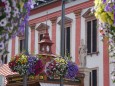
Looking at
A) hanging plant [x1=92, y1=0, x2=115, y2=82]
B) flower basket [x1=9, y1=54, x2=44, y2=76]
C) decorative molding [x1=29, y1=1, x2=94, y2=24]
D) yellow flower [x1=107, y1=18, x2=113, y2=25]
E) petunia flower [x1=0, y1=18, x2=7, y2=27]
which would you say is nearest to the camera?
petunia flower [x1=0, y1=18, x2=7, y2=27]

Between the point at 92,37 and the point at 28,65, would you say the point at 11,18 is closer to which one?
the point at 28,65

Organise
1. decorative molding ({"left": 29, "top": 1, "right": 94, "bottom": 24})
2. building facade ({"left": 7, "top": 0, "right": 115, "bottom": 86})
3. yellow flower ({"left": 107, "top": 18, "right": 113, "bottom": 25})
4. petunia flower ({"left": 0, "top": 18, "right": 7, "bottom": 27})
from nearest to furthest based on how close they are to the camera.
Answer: petunia flower ({"left": 0, "top": 18, "right": 7, "bottom": 27})
yellow flower ({"left": 107, "top": 18, "right": 113, "bottom": 25})
building facade ({"left": 7, "top": 0, "right": 115, "bottom": 86})
decorative molding ({"left": 29, "top": 1, "right": 94, "bottom": 24})

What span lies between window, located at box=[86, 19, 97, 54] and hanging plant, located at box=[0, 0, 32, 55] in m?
26.8

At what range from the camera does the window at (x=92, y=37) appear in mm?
33219

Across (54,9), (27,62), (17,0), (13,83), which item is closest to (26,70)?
(27,62)

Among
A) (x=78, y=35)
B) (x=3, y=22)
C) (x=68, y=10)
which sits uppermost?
(x=68, y=10)

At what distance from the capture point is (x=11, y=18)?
6273 mm

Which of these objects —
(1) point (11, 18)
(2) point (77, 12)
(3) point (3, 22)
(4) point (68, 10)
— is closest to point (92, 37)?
(2) point (77, 12)

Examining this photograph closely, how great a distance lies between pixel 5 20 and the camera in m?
6.20

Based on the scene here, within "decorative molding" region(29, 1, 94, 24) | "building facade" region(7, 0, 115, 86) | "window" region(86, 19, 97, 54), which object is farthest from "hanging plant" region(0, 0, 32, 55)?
"decorative molding" region(29, 1, 94, 24)

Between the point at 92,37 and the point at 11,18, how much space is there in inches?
1073

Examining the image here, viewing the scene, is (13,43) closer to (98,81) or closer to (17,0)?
(98,81)

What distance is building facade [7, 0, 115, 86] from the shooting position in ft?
106

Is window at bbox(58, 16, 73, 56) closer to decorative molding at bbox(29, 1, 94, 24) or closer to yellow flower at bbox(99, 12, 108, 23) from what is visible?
decorative molding at bbox(29, 1, 94, 24)
